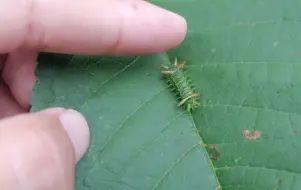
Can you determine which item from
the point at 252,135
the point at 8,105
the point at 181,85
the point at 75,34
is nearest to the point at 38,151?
the point at 75,34

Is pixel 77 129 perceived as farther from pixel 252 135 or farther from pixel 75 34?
pixel 252 135

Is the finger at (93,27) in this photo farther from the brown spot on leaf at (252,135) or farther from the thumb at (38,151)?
the brown spot on leaf at (252,135)

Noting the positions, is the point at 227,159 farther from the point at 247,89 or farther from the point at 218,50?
the point at 218,50

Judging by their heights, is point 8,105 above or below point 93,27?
below

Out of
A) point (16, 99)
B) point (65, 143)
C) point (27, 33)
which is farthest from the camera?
point (16, 99)

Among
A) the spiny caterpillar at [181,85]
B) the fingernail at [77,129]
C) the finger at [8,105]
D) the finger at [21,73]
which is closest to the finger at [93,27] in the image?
the spiny caterpillar at [181,85]

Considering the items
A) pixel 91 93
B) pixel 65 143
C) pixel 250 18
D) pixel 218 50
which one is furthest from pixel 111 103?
pixel 250 18
